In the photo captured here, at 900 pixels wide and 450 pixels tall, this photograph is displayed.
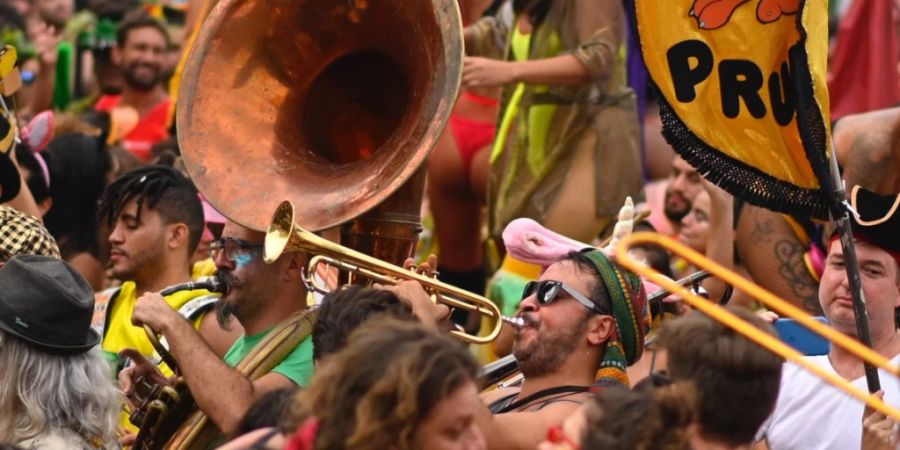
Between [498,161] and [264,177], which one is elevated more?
[264,177]

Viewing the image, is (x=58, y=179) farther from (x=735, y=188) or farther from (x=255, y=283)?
(x=735, y=188)

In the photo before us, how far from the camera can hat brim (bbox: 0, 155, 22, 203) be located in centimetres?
691

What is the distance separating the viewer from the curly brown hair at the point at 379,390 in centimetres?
339

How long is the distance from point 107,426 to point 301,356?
0.69 m

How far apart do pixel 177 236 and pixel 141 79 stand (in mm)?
3642

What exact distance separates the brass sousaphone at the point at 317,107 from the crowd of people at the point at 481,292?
0.49 feet

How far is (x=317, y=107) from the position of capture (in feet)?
19.5

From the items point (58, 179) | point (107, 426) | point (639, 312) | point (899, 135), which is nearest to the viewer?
point (107, 426)

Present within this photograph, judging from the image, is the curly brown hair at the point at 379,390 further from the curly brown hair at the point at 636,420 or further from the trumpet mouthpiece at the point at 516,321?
the trumpet mouthpiece at the point at 516,321

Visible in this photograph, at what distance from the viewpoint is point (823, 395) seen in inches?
204

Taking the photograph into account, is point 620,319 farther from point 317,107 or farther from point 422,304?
point 317,107

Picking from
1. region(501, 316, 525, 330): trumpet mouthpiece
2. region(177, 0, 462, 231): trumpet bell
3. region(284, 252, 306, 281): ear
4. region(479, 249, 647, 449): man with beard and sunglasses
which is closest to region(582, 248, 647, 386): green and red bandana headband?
region(479, 249, 647, 449): man with beard and sunglasses

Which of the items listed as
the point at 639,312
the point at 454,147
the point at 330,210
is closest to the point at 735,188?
the point at 639,312

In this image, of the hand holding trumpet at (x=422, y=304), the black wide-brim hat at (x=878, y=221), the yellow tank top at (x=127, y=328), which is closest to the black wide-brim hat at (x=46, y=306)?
the hand holding trumpet at (x=422, y=304)
